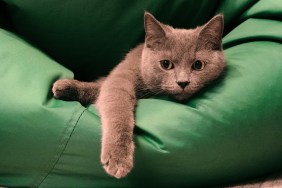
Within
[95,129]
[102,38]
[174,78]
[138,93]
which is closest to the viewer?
[95,129]

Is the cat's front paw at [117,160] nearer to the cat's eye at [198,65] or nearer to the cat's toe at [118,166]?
the cat's toe at [118,166]

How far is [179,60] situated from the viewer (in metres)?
1.35

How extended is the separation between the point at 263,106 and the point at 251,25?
1.27ft

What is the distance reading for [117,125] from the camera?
3.89 feet

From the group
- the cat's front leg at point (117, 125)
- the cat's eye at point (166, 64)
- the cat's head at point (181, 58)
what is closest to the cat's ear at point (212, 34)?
the cat's head at point (181, 58)

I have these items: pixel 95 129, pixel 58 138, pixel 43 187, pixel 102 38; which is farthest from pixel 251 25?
pixel 43 187

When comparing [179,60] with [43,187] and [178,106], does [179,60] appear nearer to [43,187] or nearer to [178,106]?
[178,106]

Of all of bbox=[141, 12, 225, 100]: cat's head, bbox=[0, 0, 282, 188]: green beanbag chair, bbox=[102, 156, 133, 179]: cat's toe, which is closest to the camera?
bbox=[102, 156, 133, 179]: cat's toe

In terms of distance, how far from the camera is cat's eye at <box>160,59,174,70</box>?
1373 millimetres

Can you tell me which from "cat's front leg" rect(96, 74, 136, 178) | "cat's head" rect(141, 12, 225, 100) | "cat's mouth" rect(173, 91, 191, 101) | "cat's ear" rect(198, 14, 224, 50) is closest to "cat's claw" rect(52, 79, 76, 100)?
"cat's front leg" rect(96, 74, 136, 178)

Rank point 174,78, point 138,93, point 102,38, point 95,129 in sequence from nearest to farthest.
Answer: point 95,129 < point 174,78 < point 138,93 < point 102,38

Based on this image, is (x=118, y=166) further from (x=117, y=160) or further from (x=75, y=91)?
(x=75, y=91)

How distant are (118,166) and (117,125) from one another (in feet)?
0.47

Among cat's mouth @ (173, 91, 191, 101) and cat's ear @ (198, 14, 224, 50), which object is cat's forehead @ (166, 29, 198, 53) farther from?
cat's mouth @ (173, 91, 191, 101)
